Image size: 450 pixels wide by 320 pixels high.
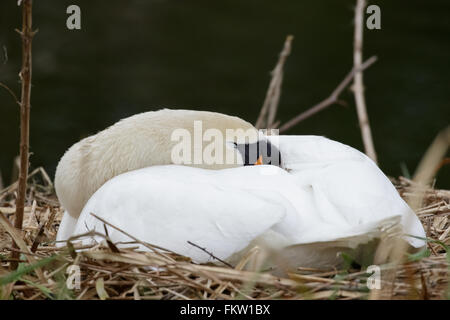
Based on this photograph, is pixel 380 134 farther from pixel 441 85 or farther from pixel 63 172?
pixel 63 172

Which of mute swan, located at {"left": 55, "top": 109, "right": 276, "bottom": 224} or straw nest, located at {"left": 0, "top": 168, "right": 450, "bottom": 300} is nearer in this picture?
straw nest, located at {"left": 0, "top": 168, "right": 450, "bottom": 300}

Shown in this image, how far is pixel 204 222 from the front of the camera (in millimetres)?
2297

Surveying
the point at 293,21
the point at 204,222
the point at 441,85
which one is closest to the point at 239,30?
the point at 293,21

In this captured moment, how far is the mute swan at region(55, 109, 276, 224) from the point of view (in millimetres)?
2842

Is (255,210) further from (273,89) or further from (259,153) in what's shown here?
(273,89)

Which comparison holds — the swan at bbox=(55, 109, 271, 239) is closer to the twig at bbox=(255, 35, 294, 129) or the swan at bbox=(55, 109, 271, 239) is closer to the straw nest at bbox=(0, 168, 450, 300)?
the straw nest at bbox=(0, 168, 450, 300)

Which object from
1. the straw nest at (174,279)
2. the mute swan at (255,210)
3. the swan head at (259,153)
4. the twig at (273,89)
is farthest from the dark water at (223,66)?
the straw nest at (174,279)

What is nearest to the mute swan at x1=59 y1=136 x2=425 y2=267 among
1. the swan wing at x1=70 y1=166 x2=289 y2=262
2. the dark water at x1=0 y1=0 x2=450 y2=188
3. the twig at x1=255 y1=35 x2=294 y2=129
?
the swan wing at x1=70 y1=166 x2=289 y2=262

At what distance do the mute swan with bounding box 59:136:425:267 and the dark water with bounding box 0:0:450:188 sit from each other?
149 inches

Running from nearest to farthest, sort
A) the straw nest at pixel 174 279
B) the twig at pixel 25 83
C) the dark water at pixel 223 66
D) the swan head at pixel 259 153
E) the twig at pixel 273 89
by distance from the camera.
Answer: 1. the straw nest at pixel 174 279
2. the twig at pixel 25 83
3. the swan head at pixel 259 153
4. the twig at pixel 273 89
5. the dark water at pixel 223 66

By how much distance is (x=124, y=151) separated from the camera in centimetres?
286

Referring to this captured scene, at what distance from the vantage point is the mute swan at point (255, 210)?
2252mm

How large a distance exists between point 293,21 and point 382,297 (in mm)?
7380

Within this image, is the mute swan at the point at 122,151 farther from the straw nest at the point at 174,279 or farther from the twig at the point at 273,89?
the twig at the point at 273,89
